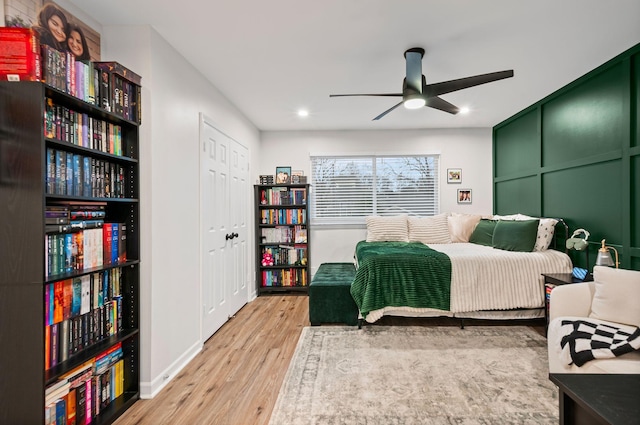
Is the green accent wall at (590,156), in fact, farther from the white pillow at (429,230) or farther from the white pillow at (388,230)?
the white pillow at (388,230)

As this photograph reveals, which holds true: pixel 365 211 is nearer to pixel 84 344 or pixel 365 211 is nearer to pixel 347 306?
pixel 347 306

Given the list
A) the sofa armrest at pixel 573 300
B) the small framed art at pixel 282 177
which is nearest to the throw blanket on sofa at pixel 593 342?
the sofa armrest at pixel 573 300

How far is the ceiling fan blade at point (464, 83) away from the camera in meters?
2.26

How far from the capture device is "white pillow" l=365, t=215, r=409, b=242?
4.37m

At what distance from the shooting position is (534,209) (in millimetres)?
3959

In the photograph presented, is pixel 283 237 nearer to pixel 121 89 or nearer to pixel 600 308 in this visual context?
pixel 121 89


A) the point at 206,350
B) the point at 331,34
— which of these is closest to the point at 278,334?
the point at 206,350

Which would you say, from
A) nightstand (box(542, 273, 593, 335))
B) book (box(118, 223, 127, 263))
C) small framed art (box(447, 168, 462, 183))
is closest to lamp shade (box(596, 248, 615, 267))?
nightstand (box(542, 273, 593, 335))

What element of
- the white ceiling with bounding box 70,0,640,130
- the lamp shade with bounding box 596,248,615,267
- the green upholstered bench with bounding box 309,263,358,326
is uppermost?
the white ceiling with bounding box 70,0,640,130

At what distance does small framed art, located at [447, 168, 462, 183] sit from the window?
0.64 feet

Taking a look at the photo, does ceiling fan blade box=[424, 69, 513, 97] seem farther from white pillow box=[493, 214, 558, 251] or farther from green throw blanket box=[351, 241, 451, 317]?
white pillow box=[493, 214, 558, 251]

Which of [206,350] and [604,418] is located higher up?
[604,418]

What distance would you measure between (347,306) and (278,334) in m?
0.75

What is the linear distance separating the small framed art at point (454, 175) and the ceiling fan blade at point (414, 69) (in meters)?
2.79
